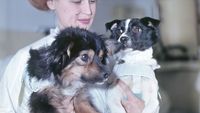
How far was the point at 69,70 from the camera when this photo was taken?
21.5 inches

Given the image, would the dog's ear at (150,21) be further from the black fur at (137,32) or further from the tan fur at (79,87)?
the tan fur at (79,87)

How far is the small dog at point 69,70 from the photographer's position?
544 millimetres

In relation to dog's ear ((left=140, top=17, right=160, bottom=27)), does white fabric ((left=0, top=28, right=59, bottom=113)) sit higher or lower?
lower

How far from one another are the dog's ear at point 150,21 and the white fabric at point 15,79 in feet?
0.60

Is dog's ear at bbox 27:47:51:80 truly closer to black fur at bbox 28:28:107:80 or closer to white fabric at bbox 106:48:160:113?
black fur at bbox 28:28:107:80

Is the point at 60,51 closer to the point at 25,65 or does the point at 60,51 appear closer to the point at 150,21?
the point at 25,65

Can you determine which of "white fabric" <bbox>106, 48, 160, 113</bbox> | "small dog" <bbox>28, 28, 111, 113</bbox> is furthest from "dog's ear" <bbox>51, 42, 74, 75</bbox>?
"white fabric" <bbox>106, 48, 160, 113</bbox>

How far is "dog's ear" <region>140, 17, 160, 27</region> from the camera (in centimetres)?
61

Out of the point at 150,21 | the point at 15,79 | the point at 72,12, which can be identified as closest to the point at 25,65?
the point at 15,79

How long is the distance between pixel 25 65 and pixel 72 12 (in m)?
0.14

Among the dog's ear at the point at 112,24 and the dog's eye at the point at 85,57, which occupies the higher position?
the dog's ear at the point at 112,24

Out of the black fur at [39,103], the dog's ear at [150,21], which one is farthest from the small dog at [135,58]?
the black fur at [39,103]

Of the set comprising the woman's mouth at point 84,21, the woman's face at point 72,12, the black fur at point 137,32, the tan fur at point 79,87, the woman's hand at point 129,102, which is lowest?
the woman's hand at point 129,102

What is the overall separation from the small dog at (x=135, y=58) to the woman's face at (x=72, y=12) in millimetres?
48
